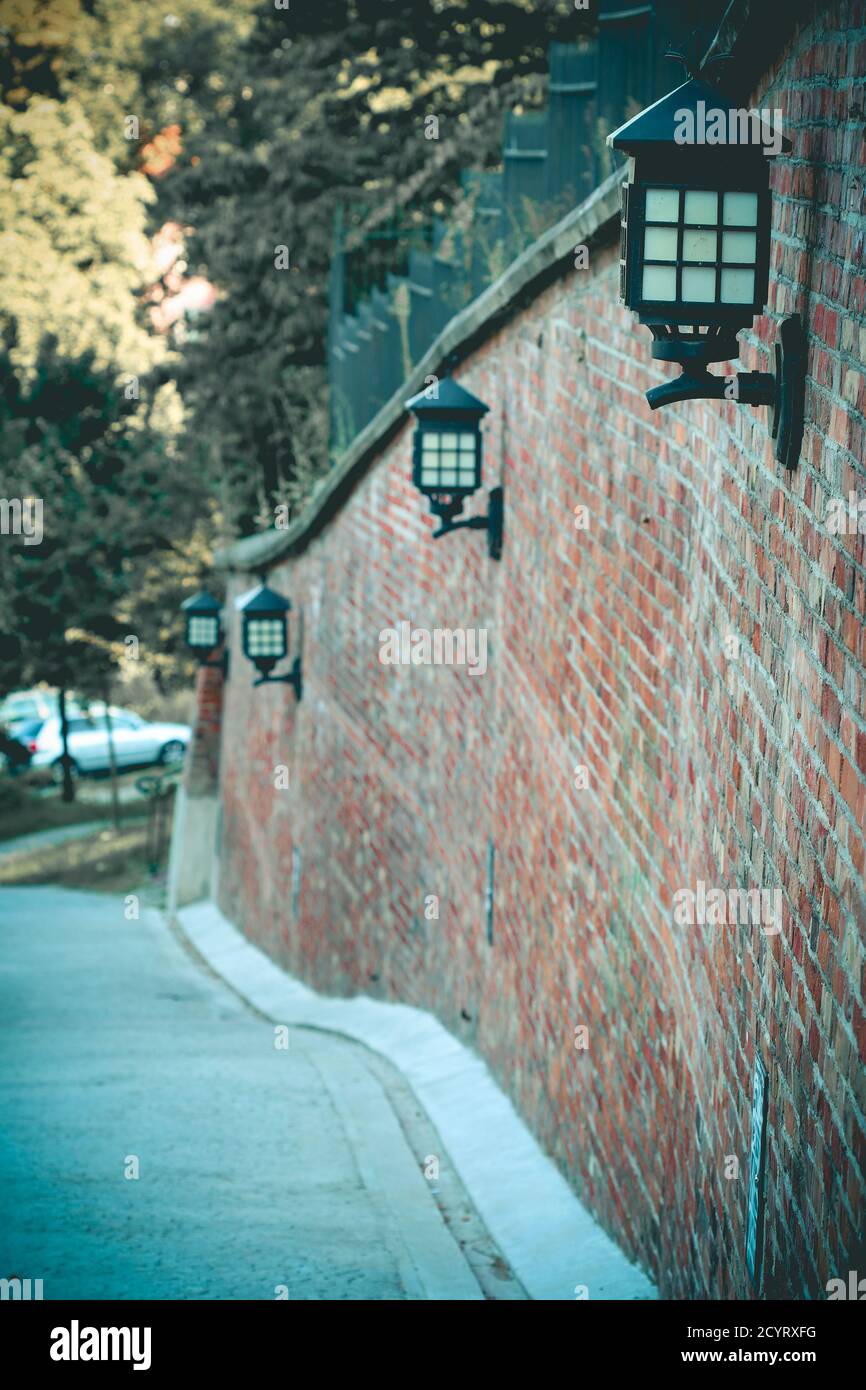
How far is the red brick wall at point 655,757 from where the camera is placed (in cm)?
288

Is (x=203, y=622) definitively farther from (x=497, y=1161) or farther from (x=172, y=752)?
(x=172, y=752)

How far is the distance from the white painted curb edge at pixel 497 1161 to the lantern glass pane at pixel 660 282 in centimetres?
293

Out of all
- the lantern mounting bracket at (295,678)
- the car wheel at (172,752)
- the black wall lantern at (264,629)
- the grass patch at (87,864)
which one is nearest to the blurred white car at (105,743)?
the car wheel at (172,752)

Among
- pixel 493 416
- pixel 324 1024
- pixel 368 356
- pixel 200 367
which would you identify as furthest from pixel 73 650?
pixel 493 416

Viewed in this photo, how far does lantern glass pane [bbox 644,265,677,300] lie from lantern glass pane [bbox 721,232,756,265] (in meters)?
0.10

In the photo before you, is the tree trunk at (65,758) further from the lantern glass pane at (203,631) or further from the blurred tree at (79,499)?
the lantern glass pane at (203,631)

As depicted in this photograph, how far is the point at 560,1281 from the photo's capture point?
207 inches

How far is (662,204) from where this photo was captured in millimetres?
3090

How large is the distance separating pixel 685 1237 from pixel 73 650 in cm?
2142

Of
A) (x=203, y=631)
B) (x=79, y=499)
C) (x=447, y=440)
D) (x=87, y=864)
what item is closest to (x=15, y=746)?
(x=79, y=499)

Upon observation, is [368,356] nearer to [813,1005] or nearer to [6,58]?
A: [813,1005]

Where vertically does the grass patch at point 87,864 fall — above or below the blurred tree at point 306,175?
below

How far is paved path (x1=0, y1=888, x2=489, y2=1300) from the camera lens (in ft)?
16.8

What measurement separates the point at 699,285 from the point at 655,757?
6.32 ft
